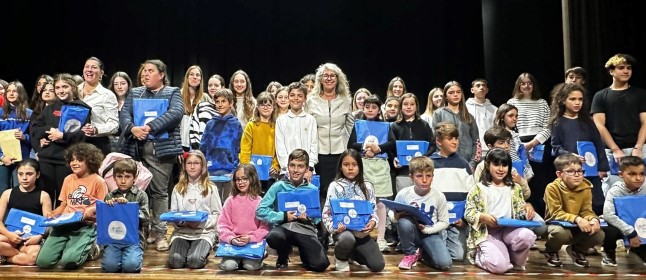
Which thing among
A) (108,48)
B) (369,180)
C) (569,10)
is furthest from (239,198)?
(108,48)

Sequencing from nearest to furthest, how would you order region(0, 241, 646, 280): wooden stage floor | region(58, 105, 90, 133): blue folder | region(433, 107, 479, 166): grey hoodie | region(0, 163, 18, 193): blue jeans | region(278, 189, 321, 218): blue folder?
region(0, 241, 646, 280): wooden stage floor < region(278, 189, 321, 218): blue folder < region(58, 105, 90, 133): blue folder < region(0, 163, 18, 193): blue jeans < region(433, 107, 479, 166): grey hoodie

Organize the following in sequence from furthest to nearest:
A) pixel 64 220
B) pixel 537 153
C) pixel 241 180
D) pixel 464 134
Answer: pixel 537 153 < pixel 464 134 < pixel 241 180 < pixel 64 220

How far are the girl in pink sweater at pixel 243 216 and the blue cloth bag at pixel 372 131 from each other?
46.7 inches

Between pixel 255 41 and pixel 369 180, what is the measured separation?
209 inches

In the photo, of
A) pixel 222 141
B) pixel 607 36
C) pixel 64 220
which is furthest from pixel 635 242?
pixel 64 220

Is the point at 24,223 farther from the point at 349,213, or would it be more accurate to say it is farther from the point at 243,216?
the point at 349,213

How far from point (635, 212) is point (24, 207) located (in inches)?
191

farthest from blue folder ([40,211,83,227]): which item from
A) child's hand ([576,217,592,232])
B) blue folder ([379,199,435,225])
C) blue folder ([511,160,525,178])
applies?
child's hand ([576,217,592,232])

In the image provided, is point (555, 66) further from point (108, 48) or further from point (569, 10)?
point (108, 48)

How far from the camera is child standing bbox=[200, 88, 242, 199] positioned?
5348 mm

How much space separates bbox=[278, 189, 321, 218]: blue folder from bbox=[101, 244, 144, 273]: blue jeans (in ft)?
3.65

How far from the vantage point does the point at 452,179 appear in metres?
4.98

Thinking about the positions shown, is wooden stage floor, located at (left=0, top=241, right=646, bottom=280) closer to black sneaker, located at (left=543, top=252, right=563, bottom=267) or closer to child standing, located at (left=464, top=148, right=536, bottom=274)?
black sneaker, located at (left=543, top=252, right=563, bottom=267)

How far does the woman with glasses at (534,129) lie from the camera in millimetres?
5848
